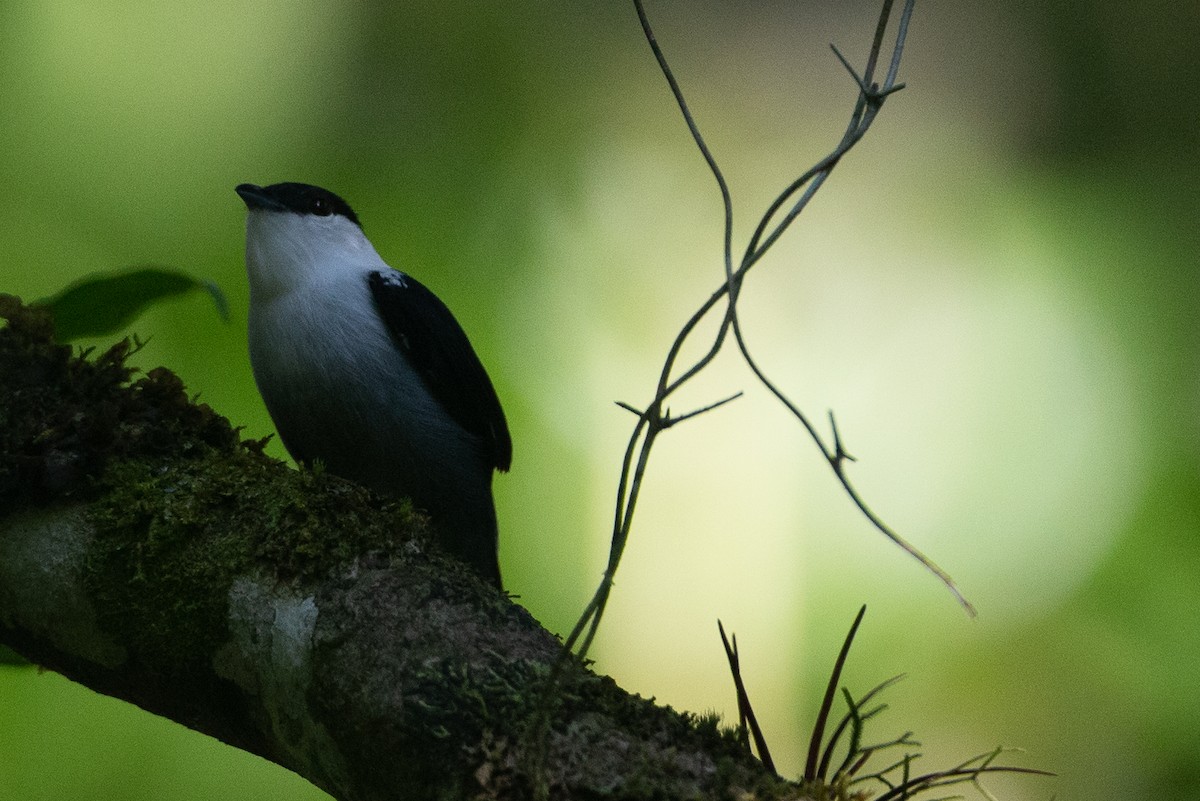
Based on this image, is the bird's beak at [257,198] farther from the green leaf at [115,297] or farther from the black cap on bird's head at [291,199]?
the green leaf at [115,297]

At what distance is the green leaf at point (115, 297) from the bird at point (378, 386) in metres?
0.50

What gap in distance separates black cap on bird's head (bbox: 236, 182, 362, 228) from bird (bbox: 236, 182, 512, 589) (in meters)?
0.16

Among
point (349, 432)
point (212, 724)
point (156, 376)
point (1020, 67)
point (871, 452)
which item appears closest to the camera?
point (212, 724)

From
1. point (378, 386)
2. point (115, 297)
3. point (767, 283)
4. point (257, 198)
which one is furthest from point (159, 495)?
point (767, 283)

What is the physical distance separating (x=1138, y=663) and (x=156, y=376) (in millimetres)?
4812

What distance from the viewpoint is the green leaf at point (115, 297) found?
2.35m

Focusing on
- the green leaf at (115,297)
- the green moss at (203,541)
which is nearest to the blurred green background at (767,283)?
the green leaf at (115,297)

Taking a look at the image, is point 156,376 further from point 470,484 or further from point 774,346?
point 774,346

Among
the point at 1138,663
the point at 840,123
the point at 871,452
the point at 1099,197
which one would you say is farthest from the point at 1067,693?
the point at 840,123

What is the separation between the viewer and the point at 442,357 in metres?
3.02

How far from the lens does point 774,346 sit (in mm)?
5633

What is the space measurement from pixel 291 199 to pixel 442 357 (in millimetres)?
850

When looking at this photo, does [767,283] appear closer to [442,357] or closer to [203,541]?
[442,357]

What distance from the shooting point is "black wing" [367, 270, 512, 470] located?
9.87 feet
